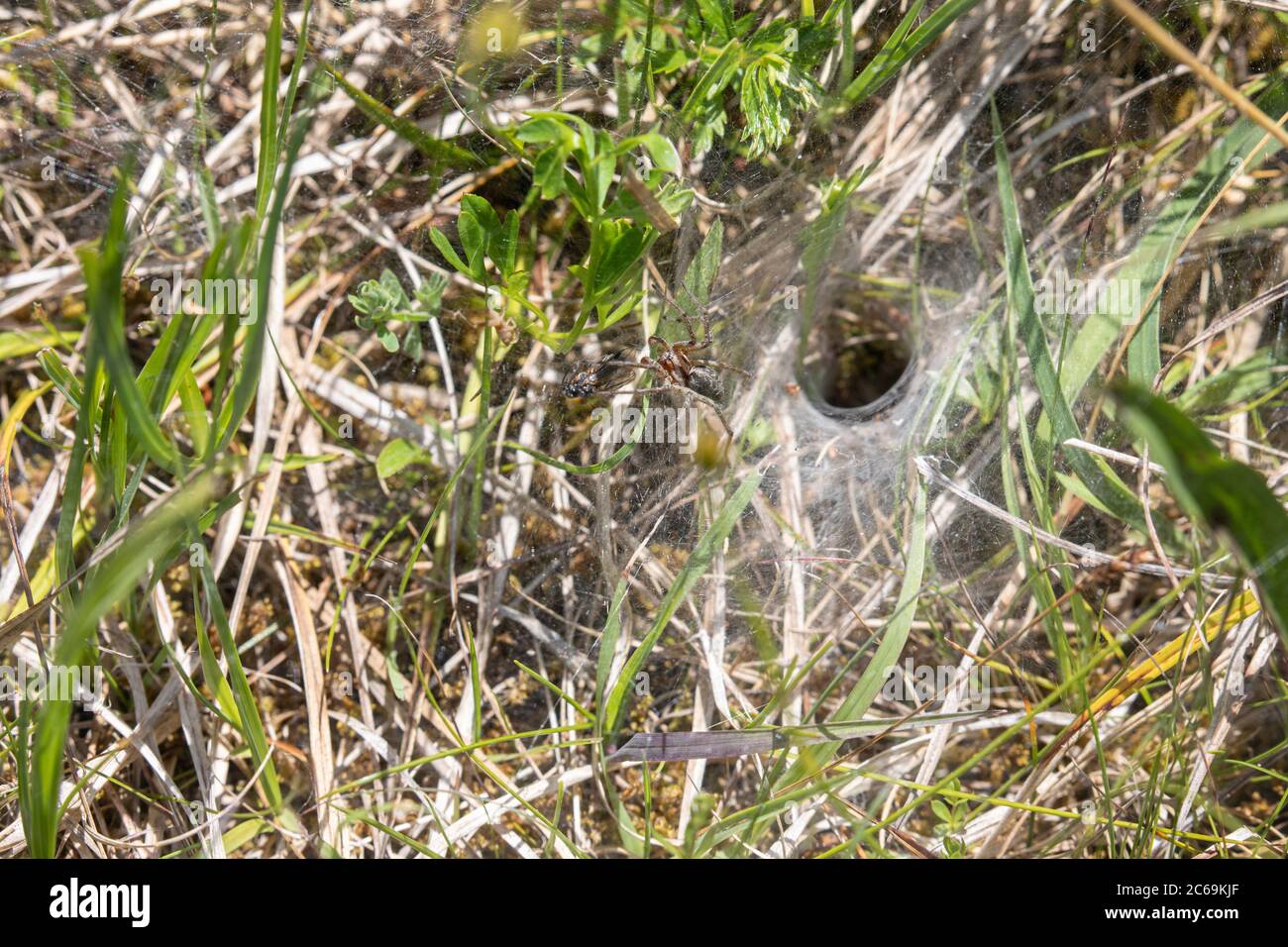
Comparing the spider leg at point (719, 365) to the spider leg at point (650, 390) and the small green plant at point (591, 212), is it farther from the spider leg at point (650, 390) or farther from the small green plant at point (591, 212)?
the small green plant at point (591, 212)

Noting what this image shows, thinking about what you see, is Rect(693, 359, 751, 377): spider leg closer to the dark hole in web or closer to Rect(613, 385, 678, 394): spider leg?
→ Rect(613, 385, 678, 394): spider leg

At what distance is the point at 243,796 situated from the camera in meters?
2.07

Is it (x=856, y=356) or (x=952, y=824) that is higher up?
(x=856, y=356)

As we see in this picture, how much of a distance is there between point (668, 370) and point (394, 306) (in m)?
0.74

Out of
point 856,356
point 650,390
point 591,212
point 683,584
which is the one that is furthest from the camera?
point 856,356

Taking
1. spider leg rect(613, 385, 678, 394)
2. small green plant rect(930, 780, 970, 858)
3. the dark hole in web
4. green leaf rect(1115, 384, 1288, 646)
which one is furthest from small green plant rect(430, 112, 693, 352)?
small green plant rect(930, 780, 970, 858)

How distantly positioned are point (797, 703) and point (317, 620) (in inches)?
50.3

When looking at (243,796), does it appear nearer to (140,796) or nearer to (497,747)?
(140,796)

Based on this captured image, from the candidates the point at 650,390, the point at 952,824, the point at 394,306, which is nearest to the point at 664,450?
the point at 650,390

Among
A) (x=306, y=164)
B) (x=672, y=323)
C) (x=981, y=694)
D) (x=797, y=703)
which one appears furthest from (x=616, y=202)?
(x=981, y=694)

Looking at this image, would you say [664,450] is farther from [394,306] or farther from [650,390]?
[394,306]

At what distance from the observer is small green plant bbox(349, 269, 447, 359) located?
209 centimetres

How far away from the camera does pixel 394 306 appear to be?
7.00ft

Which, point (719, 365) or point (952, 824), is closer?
point (952, 824)
